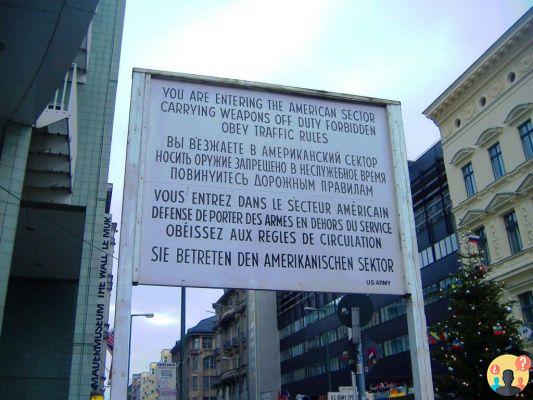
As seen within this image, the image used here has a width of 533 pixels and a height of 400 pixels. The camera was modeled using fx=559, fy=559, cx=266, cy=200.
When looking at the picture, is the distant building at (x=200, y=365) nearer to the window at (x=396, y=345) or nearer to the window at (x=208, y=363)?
the window at (x=208, y=363)

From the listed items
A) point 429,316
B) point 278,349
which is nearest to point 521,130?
point 429,316

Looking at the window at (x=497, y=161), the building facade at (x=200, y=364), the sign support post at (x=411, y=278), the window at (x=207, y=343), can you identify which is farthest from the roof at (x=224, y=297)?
the sign support post at (x=411, y=278)

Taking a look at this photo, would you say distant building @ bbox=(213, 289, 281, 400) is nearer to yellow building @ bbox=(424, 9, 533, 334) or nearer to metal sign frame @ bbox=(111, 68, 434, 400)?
yellow building @ bbox=(424, 9, 533, 334)

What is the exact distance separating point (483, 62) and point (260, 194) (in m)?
28.2

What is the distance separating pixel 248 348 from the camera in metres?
74.2

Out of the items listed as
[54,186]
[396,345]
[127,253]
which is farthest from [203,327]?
[127,253]

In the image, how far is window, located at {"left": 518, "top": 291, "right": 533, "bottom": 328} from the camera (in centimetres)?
2562

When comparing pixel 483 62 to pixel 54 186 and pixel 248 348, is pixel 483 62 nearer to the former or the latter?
pixel 54 186

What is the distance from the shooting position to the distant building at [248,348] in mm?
70938

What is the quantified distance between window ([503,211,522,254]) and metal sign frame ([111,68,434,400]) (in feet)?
78.1

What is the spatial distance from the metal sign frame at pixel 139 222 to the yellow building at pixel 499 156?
21722 millimetres

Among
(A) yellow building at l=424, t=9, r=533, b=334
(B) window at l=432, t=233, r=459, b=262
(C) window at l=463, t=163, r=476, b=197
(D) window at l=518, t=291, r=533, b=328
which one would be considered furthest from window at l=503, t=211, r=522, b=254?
(B) window at l=432, t=233, r=459, b=262

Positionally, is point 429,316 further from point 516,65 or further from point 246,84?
point 246,84

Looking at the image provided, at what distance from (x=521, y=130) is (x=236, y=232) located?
26.2 metres
